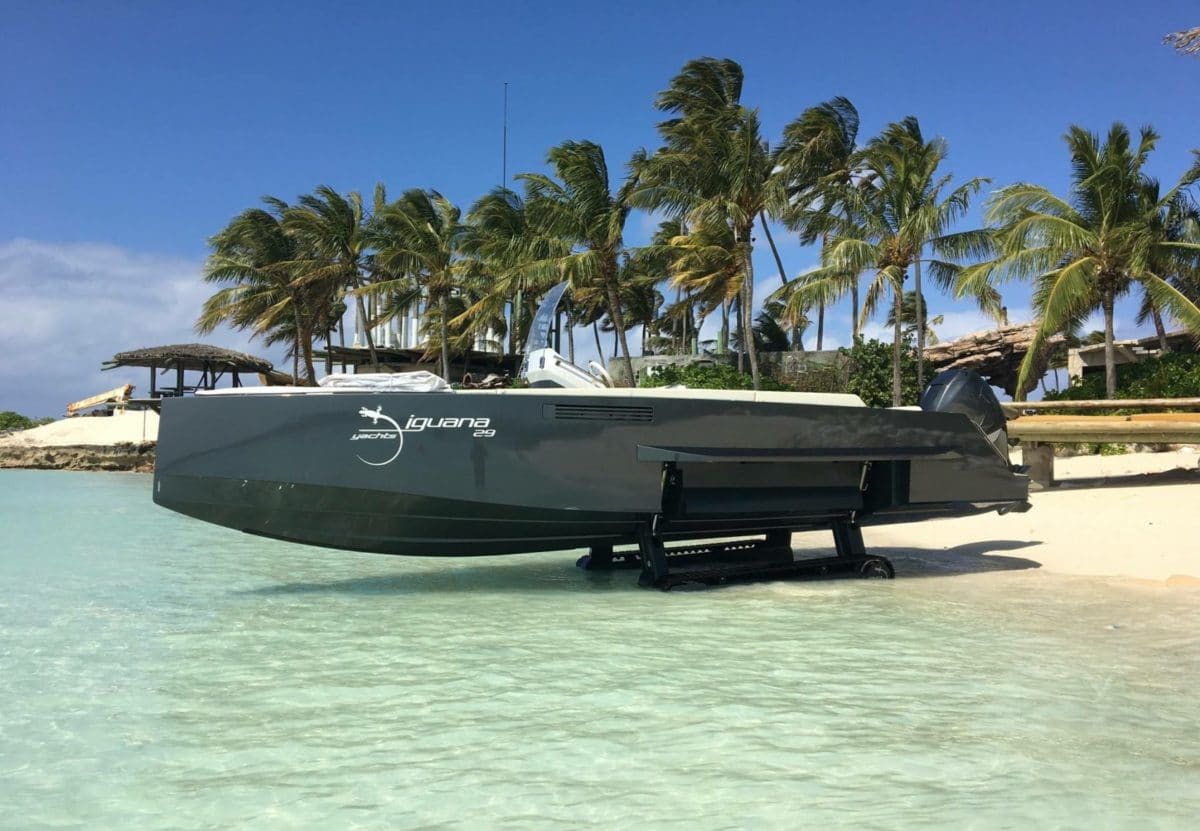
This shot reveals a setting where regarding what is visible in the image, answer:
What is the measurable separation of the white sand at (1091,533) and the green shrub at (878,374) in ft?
29.4

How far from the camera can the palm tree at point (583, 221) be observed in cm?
2367

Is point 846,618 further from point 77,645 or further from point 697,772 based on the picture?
point 77,645

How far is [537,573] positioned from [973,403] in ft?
12.2

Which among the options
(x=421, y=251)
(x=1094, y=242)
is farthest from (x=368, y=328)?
(x=1094, y=242)

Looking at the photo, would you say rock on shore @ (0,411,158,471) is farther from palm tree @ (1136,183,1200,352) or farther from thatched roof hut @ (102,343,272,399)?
palm tree @ (1136,183,1200,352)

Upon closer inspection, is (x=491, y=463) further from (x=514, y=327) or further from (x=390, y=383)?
(x=514, y=327)

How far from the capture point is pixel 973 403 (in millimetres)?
6828

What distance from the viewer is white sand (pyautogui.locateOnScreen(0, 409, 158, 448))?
3231cm

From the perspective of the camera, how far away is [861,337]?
73.3ft

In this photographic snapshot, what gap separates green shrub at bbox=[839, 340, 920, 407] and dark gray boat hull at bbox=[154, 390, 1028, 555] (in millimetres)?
15691

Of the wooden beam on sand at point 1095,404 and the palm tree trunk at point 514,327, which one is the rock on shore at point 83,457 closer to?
the palm tree trunk at point 514,327

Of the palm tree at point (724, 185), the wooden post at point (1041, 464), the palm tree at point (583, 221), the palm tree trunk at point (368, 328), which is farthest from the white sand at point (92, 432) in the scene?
the wooden post at point (1041, 464)

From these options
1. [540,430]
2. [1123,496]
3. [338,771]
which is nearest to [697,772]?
[338,771]

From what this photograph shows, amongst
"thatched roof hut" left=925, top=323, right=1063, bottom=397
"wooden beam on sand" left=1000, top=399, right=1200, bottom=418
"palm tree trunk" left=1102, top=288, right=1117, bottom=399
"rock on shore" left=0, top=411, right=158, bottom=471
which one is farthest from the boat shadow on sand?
"rock on shore" left=0, top=411, right=158, bottom=471
